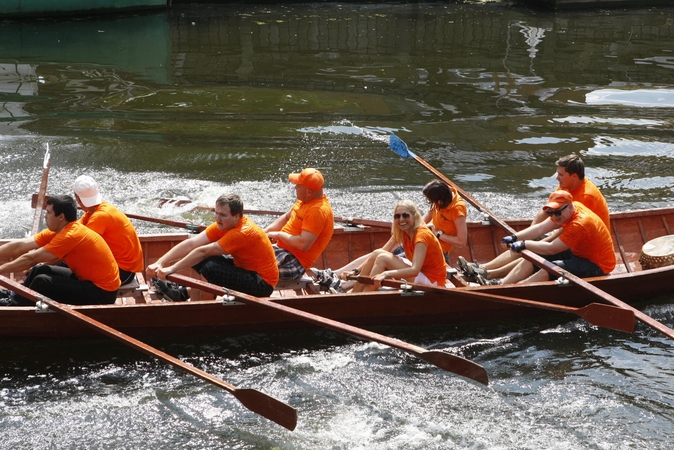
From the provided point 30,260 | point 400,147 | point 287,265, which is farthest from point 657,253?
point 30,260

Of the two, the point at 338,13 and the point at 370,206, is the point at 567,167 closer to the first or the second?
the point at 370,206

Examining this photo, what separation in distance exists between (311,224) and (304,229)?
104 mm

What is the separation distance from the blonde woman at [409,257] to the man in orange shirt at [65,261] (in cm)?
284

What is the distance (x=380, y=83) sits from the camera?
19.0 m

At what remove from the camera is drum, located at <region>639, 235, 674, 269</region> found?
977 centimetres

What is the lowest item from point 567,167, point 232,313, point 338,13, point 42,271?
point 232,313

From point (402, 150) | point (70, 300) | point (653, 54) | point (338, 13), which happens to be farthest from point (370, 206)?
point (338, 13)

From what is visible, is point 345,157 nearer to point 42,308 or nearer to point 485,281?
point 485,281

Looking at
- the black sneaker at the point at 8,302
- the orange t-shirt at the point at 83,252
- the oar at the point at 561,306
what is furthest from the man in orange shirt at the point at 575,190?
the black sneaker at the point at 8,302

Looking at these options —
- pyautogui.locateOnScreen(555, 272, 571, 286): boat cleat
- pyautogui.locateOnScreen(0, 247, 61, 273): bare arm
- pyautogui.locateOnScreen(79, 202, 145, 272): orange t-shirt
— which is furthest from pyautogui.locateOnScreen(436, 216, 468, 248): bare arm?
pyautogui.locateOnScreen(0, 247, 61, 273): bare arm

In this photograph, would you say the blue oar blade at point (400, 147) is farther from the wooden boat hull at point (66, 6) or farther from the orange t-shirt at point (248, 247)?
the wooden boat hull at point (66, 6)

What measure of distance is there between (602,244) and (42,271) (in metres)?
6.05

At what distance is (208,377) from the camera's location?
287 inches

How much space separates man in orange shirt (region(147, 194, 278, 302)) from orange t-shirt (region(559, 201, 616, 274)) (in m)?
3.32
